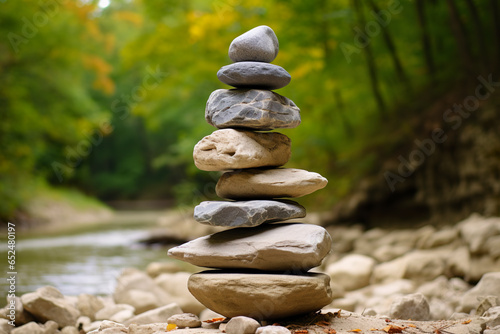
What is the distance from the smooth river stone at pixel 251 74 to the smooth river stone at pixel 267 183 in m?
0.80

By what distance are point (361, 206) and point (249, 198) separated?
8.66 meters

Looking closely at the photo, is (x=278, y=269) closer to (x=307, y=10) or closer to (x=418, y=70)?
(x=307, y=10)

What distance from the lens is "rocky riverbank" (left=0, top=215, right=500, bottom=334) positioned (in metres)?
3.89

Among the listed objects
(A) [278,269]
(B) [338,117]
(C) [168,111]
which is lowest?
(A) [278,269]

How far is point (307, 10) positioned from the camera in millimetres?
11125

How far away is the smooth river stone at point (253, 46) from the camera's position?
4.19m

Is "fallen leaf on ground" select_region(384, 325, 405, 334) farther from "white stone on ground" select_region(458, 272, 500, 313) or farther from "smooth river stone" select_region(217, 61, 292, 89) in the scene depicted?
"smooth river stone" select_region(217, 61, 292, 89)

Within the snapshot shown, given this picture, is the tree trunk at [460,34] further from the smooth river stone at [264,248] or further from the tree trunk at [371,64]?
the smooth river stone at [264,248]

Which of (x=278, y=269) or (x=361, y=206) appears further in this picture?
(x=361, y=206)

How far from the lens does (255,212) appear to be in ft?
12.5

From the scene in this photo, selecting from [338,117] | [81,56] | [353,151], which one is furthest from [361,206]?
[81,56]

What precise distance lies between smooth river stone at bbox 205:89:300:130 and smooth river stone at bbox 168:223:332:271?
927 mm

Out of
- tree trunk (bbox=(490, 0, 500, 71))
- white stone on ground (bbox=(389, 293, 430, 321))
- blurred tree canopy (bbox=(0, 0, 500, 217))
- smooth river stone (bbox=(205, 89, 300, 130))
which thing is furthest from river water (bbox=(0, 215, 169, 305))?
tree trunk (bbox=(490, 0, 500, 71))

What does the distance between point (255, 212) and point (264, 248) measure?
12.0 inches
